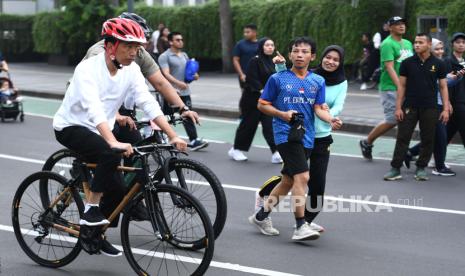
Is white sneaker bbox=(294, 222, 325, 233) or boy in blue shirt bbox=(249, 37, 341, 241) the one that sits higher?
boy in blue shirt bbox=(249, 37, 341, 241)

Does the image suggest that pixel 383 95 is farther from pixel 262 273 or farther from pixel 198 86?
pixel 198 86

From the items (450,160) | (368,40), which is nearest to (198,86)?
(368,40)

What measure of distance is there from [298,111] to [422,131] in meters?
3.49

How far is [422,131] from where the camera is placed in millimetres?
10430

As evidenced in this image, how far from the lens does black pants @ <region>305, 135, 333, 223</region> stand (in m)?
7.55

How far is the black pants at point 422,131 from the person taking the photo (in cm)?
1031

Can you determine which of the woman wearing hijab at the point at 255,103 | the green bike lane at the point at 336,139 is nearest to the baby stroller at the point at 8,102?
the green bike lane at the point at 336,139

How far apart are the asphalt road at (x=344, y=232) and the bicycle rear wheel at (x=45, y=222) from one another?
0.11 meters

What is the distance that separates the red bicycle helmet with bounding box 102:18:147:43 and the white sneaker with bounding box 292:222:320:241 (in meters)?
2.14

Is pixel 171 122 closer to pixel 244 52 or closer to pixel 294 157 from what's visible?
pixel 294 157

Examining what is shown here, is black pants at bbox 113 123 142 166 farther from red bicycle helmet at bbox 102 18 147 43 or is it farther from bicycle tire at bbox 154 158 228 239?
red bicycle helmet at bbox 102 18 147 43

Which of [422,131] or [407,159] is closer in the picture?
[422,131]

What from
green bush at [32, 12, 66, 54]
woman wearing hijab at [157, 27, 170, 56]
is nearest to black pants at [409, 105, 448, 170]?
woman wearing hijab at [157, 27, 170, 56]

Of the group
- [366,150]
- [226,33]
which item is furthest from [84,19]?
[366,150]
